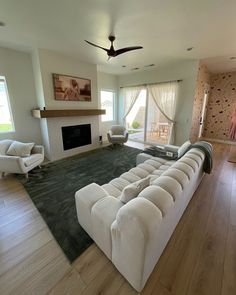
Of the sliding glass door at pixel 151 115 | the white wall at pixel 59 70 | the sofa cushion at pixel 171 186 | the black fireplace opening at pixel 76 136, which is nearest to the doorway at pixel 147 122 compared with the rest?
the sliding glass door at pixel 151 115

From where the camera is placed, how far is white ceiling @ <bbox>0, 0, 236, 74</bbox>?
1.88 meters

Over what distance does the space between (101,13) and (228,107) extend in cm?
589

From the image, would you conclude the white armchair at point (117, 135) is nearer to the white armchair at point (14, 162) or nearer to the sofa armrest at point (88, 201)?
the white armchair at point (14, 162)

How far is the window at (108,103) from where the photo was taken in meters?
5.94

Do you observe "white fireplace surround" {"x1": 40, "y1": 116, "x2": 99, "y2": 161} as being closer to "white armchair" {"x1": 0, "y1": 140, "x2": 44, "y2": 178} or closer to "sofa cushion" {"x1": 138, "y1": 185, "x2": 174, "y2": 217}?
"white armchair" {"x1": 0, "y1": 140, "x2": 44, "y2": 178}

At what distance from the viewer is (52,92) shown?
3785mm

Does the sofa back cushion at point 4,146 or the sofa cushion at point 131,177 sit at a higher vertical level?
the sofa back cushion at point 4,146

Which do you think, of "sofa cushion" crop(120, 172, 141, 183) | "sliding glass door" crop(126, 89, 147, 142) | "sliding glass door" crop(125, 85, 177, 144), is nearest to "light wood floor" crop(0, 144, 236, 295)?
"sofa cushion" crop(120, 172, 141, 183)

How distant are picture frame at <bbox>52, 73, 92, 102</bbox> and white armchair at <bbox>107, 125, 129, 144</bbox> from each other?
144cm

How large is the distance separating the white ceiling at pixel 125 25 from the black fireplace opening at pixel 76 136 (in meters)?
2.05

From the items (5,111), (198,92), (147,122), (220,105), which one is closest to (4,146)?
(5,111)

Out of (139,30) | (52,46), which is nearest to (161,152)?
(139,30)

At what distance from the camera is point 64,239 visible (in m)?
1.67

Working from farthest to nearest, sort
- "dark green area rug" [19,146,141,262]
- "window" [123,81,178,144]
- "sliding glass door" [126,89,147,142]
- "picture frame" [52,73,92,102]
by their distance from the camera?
"sliding glass door" [126,89,147,142] → "window" [123,81,178,144] → "picture frame" [52,73,92,102] → "dark green area rug" [19,146,141,262]
